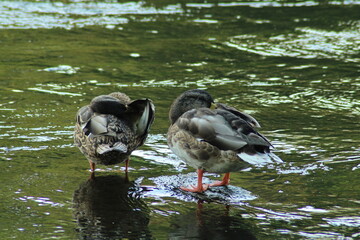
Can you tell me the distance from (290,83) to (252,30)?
133 inches

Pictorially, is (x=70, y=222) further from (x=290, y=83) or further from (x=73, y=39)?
(x=73, y=39)

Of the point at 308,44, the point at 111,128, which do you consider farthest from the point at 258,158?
the point at 308,44

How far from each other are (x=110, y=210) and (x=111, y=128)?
920 millimetres

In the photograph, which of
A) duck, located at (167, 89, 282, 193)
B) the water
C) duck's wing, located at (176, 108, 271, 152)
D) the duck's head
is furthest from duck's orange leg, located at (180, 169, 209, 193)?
the duck's head

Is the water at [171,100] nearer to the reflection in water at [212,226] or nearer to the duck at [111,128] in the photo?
the reflection in water at [212,226]

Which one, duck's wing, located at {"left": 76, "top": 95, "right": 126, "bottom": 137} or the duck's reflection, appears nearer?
the duck's reflection

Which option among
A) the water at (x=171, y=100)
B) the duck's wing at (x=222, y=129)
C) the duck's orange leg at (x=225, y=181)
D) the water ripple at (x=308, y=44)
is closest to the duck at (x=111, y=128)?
the water at (x=171, y=100)

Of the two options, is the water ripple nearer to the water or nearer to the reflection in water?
the water

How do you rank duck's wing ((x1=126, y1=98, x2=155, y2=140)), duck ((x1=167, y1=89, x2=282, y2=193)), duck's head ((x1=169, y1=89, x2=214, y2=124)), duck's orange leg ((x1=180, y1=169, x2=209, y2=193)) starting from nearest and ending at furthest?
duck ((x1=167, y1=89, x2=282, y2=193)), duck's orange leg ((x1=180, y1=169, x2=209, y2=193)), duck's wing ((x1=126, y1=98, x2=155, y2=140)), duck's head ((x1=169, y1=89, x2=214, y2=124))

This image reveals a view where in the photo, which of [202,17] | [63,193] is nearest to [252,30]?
[202,17]

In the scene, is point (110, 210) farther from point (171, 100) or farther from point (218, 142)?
point (171, 100)

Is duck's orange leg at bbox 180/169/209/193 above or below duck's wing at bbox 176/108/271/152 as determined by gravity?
below

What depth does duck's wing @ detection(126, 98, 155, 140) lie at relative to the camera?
617 centimetres

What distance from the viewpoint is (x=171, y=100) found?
8.59m
